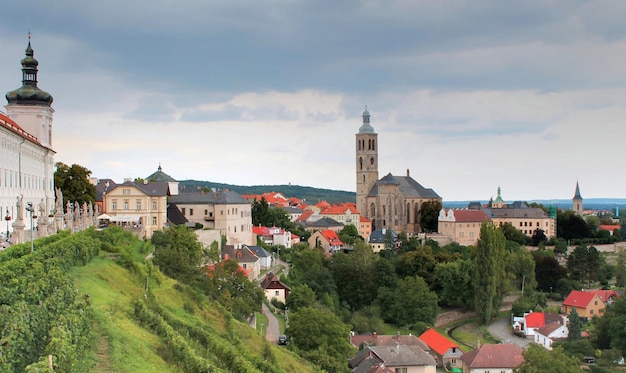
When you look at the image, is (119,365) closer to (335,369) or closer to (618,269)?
(335,369)

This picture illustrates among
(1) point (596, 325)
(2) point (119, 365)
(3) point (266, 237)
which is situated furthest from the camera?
(3) point (266, 237)

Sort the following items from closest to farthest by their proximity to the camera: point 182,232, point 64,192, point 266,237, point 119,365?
point 119,365, point 182,232, point 64,192, point 266,237

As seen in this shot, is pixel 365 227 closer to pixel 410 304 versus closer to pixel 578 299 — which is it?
pixel 578 299

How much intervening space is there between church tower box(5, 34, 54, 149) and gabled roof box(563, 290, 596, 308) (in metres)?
50.2

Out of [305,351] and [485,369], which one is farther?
[485,369]

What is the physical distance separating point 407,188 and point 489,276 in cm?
4783

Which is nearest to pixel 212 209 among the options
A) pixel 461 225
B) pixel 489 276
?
pixel 489 276

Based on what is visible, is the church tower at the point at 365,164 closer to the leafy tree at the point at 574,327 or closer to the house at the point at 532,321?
the house at the point at 532,321

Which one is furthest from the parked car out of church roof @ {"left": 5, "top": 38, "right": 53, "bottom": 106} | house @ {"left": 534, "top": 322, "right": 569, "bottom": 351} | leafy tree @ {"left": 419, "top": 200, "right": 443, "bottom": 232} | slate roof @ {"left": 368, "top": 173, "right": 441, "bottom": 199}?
slate roof @ {"left": 368, "top": 173, "right": 441, "bottom": 199}

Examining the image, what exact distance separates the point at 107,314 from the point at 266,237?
59491 mm

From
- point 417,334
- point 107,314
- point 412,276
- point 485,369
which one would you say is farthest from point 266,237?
point 107,314

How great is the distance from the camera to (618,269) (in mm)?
78188

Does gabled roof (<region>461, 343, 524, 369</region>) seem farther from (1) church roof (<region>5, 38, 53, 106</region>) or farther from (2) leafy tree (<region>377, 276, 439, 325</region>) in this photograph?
(1) church roof (<region>5, 38, 53, 106</region>)

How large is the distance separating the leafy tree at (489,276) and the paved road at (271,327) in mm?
22659
